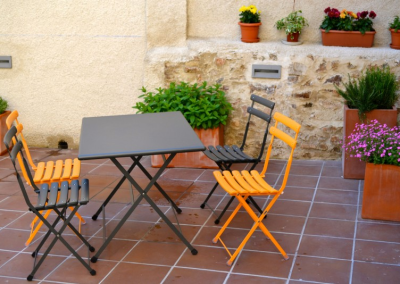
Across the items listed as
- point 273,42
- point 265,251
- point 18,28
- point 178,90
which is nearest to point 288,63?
point 273,42

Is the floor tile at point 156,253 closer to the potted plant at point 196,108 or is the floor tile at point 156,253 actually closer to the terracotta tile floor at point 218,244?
the terracotta tile floor at point 218,244

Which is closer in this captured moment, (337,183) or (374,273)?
(374,273)

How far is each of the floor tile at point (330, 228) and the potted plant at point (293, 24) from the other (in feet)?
7.31

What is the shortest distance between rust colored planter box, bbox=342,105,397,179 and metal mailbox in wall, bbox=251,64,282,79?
31.8 inches

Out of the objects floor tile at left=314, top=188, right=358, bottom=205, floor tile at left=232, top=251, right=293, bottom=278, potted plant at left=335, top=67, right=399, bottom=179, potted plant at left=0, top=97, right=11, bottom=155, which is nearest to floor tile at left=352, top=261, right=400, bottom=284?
floor tile at left=232, top=251, right=293, bottom=278

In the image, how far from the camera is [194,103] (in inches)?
230

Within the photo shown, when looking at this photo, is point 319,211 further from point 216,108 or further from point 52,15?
point 52,15

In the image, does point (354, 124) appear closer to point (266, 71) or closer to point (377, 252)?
point (266, 71)

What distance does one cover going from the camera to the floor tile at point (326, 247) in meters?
4.03

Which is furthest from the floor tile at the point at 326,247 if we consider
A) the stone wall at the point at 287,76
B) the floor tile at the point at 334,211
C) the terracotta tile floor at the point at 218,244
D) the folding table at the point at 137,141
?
the stone wall at the point at 287,76

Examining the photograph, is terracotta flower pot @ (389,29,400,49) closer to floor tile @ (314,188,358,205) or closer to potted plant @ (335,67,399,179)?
potted plant @ (335,67,399,179)

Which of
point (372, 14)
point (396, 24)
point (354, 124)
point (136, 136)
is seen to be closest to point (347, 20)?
point (372, 14)

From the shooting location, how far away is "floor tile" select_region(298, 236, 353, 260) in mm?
4031

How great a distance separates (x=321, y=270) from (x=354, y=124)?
209cm
